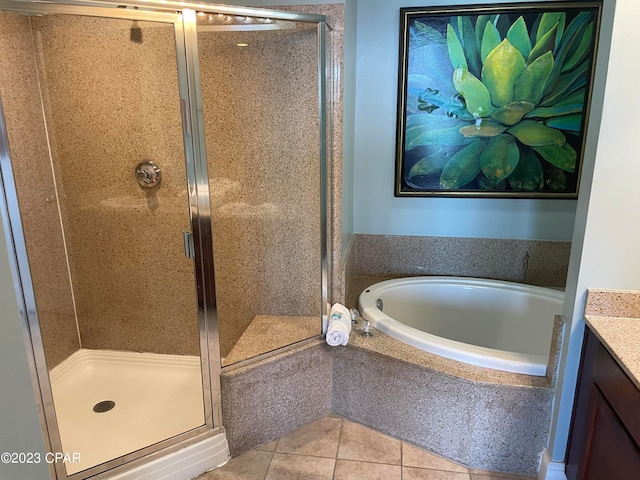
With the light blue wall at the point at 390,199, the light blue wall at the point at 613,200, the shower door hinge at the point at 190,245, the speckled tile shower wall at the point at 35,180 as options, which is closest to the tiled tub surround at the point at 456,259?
the light blue wall at the point at 390,199

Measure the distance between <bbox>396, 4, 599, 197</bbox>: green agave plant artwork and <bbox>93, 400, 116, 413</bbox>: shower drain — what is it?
197cm

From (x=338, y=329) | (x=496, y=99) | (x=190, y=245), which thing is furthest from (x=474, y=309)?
(x=190, y=245)

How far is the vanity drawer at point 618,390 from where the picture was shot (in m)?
1.20

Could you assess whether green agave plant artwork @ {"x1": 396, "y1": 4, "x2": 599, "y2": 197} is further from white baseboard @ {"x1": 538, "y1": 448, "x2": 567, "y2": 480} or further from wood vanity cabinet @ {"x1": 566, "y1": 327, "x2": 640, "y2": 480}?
white baseboard @ {"x1": 538, "y1": 448, "x2": 567, "y2": 480}

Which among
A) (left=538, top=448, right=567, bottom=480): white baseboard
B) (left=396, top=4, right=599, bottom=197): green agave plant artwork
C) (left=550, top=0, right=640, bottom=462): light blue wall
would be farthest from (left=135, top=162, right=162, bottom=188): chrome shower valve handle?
(left=538, top=448, right=567, bottom=480): white baseboard

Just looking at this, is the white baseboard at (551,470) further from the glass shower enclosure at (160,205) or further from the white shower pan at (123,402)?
the white shower pan at (123,402)

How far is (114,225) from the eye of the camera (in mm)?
2359

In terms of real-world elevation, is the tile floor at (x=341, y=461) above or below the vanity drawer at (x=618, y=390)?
below

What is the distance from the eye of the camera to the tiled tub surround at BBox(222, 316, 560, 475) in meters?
1.77

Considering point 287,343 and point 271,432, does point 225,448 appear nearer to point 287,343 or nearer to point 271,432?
point 271,432

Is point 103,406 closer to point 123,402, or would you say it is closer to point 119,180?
point 123,402

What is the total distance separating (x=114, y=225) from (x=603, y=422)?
7.41 ft

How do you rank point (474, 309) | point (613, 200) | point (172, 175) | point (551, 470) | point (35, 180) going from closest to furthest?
point (613, 200)
point (551, 470)
point (35, 180)
point (172, 175)
point (474, 309)

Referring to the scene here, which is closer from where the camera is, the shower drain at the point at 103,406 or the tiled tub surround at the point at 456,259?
the shower drain at the point at 103,406
